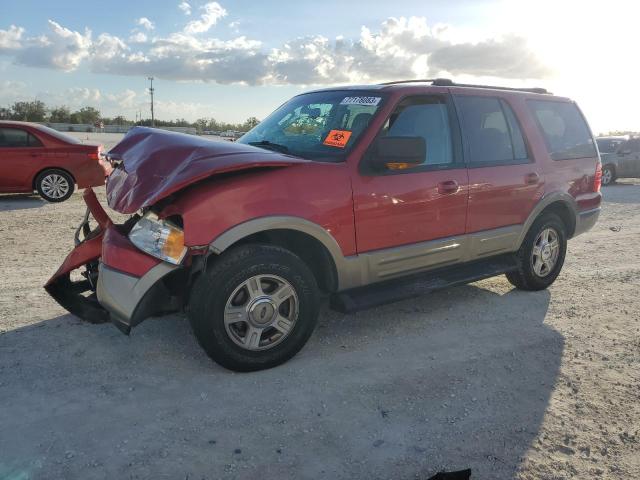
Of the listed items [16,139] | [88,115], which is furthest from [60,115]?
[16,139]

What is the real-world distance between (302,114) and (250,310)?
188cm

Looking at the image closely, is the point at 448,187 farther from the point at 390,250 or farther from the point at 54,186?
the point at 54,186

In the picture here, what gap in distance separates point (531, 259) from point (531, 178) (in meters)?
0.82

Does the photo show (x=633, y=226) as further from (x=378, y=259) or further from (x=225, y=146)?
(x=225, y=146)

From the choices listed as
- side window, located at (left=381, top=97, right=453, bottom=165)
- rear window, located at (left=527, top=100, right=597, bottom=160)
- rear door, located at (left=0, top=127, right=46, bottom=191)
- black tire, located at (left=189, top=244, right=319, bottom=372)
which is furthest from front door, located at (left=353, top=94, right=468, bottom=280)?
rear door, located at (left=0, top=127, right=46, bottom=191)

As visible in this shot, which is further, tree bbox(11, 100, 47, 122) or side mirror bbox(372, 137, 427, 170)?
tree bbox(11, 100, 47, 122)

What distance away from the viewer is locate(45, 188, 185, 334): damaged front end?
3.11 m

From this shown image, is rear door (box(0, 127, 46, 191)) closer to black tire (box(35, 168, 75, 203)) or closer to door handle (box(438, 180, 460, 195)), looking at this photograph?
black tire (box(35, 168, 75, 203))

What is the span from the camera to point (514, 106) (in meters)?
4.91

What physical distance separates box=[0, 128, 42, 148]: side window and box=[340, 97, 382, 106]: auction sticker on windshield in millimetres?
7987

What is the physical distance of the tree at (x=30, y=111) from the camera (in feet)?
190

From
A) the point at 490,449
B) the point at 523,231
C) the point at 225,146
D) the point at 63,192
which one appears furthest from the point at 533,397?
the point at 63,192

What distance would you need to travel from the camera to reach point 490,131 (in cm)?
465

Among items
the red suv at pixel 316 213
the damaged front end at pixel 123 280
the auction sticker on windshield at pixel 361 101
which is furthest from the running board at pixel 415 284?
the auction sticker on windshield at pixel 361 101
